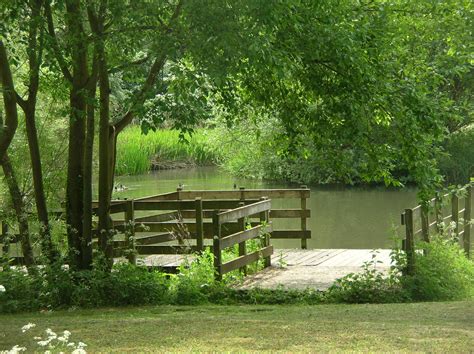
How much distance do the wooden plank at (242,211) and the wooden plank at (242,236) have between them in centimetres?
23

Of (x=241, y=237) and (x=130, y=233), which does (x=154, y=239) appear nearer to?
(x=241, y=237)

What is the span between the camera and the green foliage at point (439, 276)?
11.3 metres

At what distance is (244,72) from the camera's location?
9.58 m

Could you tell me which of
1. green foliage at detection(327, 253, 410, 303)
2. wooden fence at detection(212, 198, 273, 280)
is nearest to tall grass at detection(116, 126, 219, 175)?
wooden fence at detection(212, 198, 273, 280)

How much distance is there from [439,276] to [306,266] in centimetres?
269

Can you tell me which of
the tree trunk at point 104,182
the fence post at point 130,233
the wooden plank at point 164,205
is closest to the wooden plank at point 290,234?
the wooden plank at point 164,205

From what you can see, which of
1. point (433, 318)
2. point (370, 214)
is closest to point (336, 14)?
point (433, 318)

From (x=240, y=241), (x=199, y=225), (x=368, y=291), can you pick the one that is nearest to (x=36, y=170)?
(x=199, y=225)

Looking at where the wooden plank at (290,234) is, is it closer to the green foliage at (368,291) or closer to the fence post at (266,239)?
the fence post at (266,239)

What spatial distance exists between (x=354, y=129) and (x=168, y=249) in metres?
3.47

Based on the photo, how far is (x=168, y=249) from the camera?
1325 cm

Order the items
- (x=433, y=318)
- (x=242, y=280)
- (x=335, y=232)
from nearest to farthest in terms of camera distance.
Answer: (x=433, y=318), (x=242, y=280), (x=335, y=232)

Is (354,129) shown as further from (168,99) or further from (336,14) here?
(168,99)

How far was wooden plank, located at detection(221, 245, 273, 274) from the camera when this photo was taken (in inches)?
473
